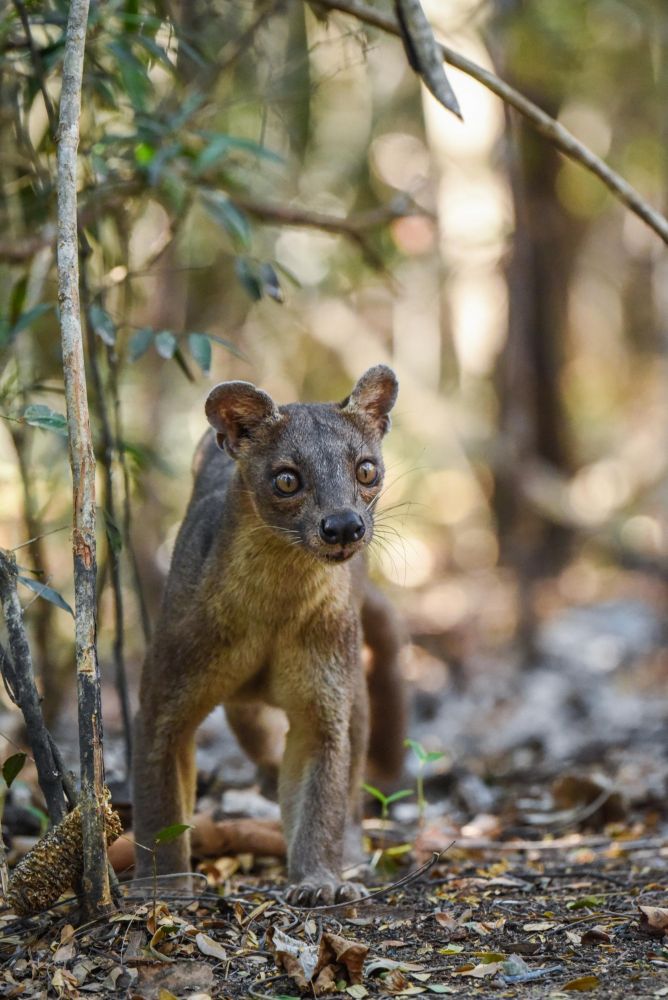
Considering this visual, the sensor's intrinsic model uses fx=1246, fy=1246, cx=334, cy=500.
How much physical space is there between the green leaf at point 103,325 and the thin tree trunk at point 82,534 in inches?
54.5

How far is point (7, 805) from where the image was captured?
19.3 ft

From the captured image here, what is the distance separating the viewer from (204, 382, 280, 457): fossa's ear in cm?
488

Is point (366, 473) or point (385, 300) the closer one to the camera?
point (366, 473)

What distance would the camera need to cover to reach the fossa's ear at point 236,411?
4.88 meters

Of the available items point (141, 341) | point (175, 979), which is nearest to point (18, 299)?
point (141, 341)

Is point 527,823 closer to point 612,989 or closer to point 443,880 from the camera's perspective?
point 443,880

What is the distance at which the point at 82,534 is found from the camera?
11.7 ft

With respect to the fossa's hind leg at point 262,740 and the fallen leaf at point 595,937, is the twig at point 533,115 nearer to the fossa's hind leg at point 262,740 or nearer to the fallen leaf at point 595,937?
the fallen leaf at point 595,937

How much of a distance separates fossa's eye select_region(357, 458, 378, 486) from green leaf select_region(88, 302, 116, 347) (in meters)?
1.16

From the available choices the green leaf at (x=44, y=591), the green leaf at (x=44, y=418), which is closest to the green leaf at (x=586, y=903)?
the green leaf at (x=44, y=591)

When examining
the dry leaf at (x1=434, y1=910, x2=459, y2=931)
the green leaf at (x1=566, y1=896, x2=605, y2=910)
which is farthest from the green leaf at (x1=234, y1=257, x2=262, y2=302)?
the green leaf at (x1=566, y1=896, x2=605, y2=910)

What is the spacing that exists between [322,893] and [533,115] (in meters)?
3.03

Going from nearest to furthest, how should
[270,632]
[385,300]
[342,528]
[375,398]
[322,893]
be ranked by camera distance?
[342,528] → [322,893] → [270,632] → [375,398] → [385,300]

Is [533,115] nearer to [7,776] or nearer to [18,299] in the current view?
[18,299]
